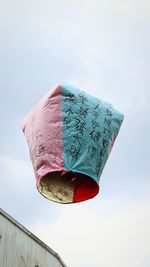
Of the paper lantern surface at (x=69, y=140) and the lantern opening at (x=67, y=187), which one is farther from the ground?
the paper lantern surface at (x=69, y=140)

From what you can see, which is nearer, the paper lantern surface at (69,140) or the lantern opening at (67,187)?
the paper lantern surface at (69,140)

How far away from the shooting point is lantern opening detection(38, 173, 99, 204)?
5.45 m

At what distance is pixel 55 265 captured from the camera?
42.5ft

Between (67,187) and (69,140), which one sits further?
(67,187)

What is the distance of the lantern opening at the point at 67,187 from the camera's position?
5.45m

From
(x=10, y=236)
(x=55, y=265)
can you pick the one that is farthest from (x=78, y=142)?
(x=55, y=265)

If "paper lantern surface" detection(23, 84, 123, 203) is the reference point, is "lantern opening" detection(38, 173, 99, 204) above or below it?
below

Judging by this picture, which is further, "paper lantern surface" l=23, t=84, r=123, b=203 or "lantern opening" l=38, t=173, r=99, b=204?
"lantern opening" l=38, t=173, r=99, b=204

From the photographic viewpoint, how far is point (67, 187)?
5668mm

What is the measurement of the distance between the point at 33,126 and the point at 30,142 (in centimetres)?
21

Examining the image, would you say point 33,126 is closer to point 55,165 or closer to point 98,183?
point 55,165

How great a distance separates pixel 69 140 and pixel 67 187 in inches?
32.7

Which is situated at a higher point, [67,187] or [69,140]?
[69,140]

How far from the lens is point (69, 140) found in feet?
16.9
